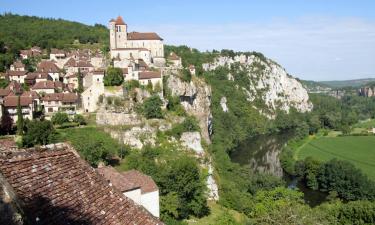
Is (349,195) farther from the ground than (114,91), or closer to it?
closer to it

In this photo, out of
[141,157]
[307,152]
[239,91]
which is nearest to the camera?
[141,157]

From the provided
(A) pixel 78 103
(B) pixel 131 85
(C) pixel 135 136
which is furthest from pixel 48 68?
(C) pixel 135 136

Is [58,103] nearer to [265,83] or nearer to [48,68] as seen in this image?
[48,68]

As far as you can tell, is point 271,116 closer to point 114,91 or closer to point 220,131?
point 220,131

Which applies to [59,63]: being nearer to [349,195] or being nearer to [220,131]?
[220,131]

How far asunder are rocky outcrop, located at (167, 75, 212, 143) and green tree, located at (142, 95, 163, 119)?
10.5m

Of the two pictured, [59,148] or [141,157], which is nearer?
[59,148]

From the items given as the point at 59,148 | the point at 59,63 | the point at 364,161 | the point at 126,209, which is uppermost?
the point at 59,63

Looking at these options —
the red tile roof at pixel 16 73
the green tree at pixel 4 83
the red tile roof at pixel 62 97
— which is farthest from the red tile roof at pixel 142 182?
the red tile roof at pixel 16 73

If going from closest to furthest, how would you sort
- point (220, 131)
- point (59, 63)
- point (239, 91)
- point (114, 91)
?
point (114, 91) → point (59, 63) → point (220, 131) → point (239, 91)

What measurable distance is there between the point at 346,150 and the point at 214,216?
7068 centimetres

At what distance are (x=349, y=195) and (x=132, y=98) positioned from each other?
3566cm

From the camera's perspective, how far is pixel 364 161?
8769cm

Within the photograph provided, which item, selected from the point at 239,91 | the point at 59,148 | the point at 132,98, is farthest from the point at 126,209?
the point at 239,91
